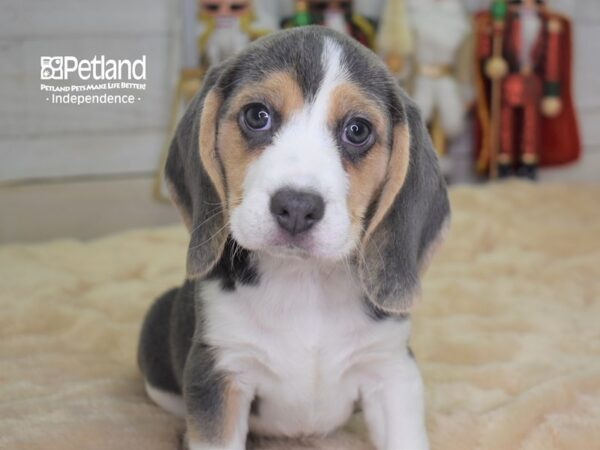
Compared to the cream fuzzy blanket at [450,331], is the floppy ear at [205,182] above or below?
above

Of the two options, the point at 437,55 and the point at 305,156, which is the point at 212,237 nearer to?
the point at 305,156

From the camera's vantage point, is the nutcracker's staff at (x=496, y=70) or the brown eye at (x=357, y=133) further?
the nutcracker's staff at (x=496, y=70)

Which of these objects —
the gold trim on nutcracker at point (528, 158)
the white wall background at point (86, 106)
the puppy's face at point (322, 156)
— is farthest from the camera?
the gold trim on nutcracker at point (528, 158)

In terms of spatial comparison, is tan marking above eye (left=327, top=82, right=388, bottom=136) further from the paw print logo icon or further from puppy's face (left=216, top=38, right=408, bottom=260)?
the paw print logo icon

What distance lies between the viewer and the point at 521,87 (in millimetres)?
5480

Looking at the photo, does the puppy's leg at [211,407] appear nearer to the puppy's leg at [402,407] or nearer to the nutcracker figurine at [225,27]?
the puppy's leg at [402,407]

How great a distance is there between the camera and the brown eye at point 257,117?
6.70 feet

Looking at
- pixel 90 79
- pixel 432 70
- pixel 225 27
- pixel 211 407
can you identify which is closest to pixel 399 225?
pixel 211 407

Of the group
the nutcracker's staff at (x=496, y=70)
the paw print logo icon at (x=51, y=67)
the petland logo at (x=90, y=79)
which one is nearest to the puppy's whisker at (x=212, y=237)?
the petland logo at (x=90, y=79)

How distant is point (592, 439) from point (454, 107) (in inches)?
128

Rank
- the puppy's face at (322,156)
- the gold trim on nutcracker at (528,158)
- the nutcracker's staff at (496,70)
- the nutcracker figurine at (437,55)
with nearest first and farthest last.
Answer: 1. the puppy's face at (322,156)
2. the nutcracker figurine at (437,55)
3. the nutcracker's staff at (496,70)
4. the gold trim on nutcracker at (528,158)

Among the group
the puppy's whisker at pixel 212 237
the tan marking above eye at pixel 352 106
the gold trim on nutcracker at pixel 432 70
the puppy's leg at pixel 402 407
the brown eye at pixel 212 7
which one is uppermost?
the tan marking above eye at pixel 352 106

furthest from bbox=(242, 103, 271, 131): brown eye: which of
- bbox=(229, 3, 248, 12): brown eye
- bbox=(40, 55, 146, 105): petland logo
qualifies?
bbox=(229, 3, 248, 12): brown eye

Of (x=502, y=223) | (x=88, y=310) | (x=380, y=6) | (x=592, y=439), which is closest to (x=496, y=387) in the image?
(x=592, y=439)
